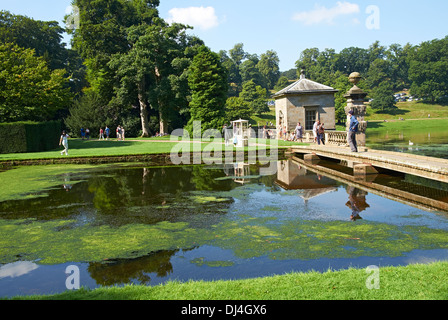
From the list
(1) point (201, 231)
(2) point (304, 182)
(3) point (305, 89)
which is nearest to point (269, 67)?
(3) point (305, 89)

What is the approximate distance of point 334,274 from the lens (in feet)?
18.4

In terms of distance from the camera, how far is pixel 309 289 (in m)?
5.07

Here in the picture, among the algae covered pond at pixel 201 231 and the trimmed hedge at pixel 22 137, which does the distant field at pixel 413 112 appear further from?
the algae covered pond at pixel 201 231

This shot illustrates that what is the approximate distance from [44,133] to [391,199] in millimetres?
31942

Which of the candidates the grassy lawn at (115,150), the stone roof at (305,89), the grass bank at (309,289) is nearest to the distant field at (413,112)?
the stone roof at (305,89)

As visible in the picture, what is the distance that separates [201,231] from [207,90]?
120 feet

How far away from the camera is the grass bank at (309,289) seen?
4.84m

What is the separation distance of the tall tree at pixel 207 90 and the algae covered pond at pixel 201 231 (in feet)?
95.2

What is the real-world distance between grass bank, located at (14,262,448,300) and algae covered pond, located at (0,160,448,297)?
0.90 m

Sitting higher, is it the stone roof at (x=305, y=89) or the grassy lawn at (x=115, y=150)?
the stone roof at (x=305, y=89)

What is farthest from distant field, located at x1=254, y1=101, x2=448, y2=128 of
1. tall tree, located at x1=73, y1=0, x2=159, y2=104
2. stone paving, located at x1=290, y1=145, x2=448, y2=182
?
stone paving, located at x1=290, y1=145, x2=448, y2=182

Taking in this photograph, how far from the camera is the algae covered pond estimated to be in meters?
6.71
